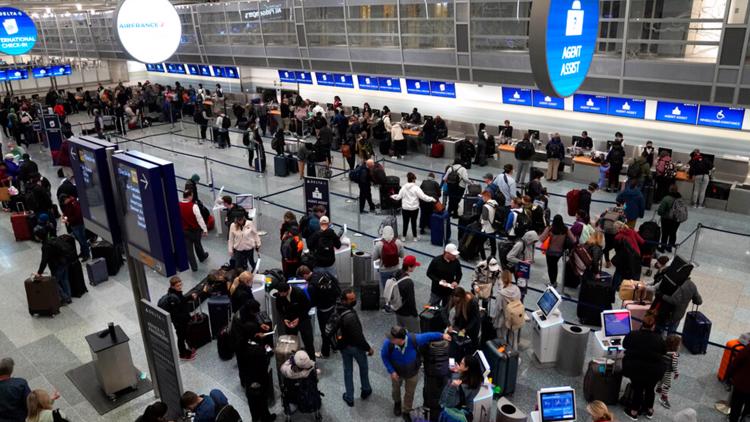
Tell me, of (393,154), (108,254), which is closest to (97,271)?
(108,254)

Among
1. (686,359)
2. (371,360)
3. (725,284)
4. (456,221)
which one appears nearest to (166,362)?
(371,360)

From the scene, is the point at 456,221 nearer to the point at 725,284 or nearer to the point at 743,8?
the point at 725,284

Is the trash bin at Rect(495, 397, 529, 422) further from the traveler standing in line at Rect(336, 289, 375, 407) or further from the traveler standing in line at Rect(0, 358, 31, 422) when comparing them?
the traveler standing in line at Rect(0, 358, 31, 422)

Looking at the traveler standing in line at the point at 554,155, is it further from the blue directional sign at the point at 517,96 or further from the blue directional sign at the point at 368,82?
the blue directional sign at the point at 368,82

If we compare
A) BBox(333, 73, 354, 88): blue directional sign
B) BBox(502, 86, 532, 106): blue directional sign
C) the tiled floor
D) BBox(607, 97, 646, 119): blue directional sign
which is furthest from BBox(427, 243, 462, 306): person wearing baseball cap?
BBox(333, 73, 354, 88): blue directional sign

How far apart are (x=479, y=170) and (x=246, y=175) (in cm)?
754

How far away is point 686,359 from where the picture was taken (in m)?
7.81

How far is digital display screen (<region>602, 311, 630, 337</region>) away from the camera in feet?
23.1

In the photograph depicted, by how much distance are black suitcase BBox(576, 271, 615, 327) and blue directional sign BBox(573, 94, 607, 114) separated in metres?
9.08

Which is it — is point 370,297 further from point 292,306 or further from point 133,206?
point 133,206

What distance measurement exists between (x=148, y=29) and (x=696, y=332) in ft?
31.2

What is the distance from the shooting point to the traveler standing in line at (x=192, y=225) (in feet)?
33.6

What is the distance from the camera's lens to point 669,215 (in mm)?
11016

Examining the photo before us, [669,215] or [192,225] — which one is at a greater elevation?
[192,225]
